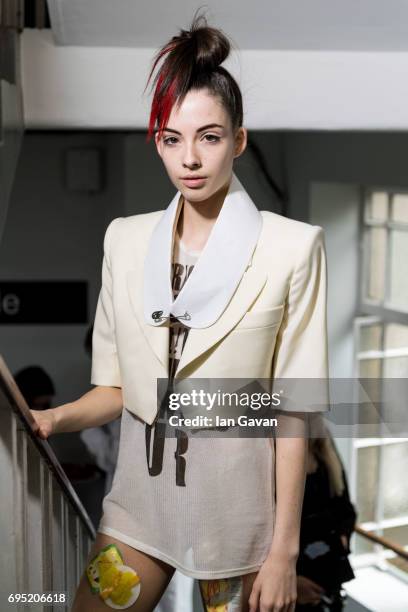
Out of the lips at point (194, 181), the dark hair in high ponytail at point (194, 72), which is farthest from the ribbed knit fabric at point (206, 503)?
the dark hair in high ponytail at point (194, 72)

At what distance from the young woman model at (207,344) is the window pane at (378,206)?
7.54 ft

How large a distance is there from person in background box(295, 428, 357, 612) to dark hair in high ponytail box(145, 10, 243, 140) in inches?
42.1

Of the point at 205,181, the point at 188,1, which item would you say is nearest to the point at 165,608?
the point at 205,181

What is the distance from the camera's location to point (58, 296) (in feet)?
13.2

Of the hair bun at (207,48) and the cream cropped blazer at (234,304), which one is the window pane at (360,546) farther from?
the hair bun at (207,48)

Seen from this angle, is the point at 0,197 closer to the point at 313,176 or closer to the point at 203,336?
the point at 203,336

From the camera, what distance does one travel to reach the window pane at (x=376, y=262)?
356 cm

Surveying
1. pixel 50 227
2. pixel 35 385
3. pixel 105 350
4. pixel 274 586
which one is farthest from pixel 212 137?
pixel 50 227

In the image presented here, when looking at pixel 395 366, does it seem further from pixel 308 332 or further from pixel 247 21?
pixel 308 332

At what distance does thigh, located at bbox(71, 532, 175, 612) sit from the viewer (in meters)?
1.30

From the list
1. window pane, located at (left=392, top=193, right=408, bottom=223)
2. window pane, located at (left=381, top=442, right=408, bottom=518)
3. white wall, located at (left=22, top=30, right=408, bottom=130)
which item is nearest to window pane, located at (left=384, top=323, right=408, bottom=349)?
window pane, located at (left=392, top=193, right=408, bottom=223)

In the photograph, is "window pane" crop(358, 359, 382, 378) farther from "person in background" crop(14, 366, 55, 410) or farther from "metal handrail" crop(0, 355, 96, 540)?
"metal handrail" crop(0, 355, 96, 540)

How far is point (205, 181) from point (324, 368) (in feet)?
1.11

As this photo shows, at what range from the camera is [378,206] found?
3520 mm
